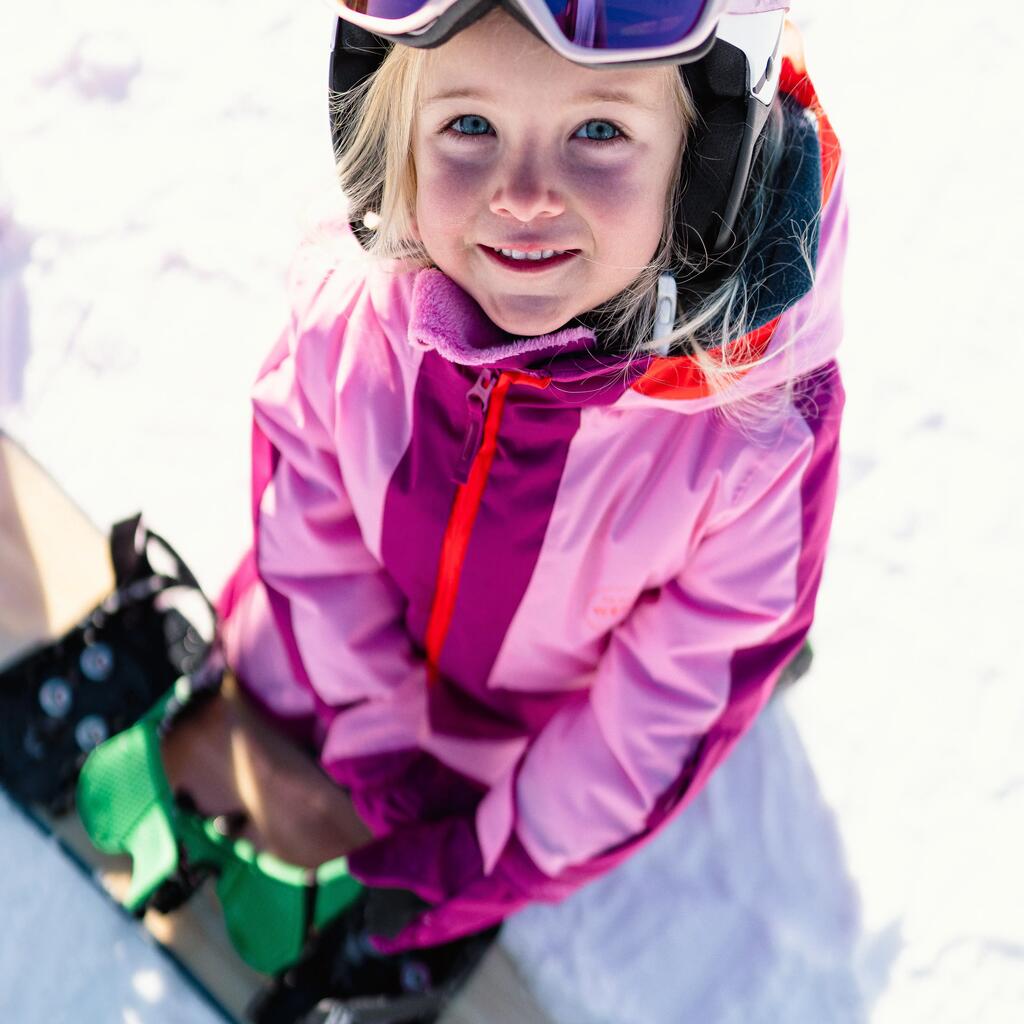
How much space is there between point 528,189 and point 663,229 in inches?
4.9

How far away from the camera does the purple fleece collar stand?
32.2 inches

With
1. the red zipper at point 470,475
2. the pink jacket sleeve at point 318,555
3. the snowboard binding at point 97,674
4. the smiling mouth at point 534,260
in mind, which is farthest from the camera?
the snowboard binding at point 97,674

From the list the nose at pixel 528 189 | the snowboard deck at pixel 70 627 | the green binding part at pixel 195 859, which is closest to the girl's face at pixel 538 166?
the nose at pixel 528 189

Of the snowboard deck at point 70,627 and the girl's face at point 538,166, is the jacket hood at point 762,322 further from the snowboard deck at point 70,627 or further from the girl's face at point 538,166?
the snowboard deck at point 70,627

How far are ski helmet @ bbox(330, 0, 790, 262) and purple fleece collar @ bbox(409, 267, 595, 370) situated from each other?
91 millimetres

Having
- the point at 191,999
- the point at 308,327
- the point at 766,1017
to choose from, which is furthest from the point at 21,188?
the point at 766,1017

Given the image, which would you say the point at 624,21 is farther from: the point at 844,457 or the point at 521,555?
the point at 844,457

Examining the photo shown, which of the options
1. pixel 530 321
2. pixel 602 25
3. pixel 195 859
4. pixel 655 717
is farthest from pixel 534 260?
pixel 195 859

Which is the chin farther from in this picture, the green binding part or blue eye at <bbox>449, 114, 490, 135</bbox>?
the green binding part

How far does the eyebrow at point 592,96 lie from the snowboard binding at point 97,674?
802 mm

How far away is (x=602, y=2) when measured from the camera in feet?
2.15

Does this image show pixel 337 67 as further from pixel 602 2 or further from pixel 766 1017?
pixel 766 1017

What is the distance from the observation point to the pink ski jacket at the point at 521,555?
86 cm

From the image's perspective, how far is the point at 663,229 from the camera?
79 centimetres
